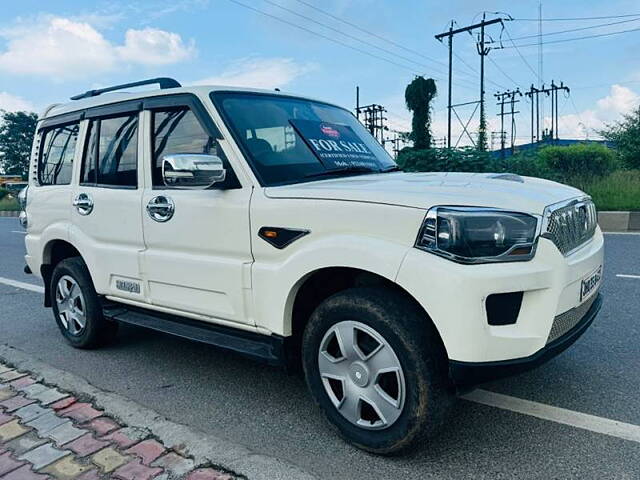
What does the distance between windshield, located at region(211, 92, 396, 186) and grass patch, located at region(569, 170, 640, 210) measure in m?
9.50

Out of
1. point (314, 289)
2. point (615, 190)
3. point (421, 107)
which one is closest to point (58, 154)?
point (314, 289)

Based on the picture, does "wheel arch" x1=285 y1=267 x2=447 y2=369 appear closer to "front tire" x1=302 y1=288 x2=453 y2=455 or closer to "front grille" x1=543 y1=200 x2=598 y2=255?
"front tire" x1=302 y1=288 x2=453 y2=455

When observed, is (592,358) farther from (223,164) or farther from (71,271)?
(71,271)

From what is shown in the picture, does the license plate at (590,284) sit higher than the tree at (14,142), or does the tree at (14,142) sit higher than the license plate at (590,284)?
the tree at (14,142)

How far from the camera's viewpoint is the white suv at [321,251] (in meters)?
2.31

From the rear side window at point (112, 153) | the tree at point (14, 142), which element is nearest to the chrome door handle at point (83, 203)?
the rear side window at point (112, 153)

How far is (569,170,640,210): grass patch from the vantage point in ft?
38.1

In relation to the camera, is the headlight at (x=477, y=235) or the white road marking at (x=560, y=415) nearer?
the headlight at (x=477, y=235)

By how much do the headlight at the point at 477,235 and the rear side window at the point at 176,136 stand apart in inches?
57.8

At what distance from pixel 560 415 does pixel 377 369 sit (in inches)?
44.3

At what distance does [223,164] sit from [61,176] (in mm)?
2035

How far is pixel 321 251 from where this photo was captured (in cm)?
262

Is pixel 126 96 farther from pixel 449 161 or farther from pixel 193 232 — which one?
pixel 449 161

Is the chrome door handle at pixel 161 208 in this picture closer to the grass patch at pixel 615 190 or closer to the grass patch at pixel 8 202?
the grass patch at pixel 615 190
